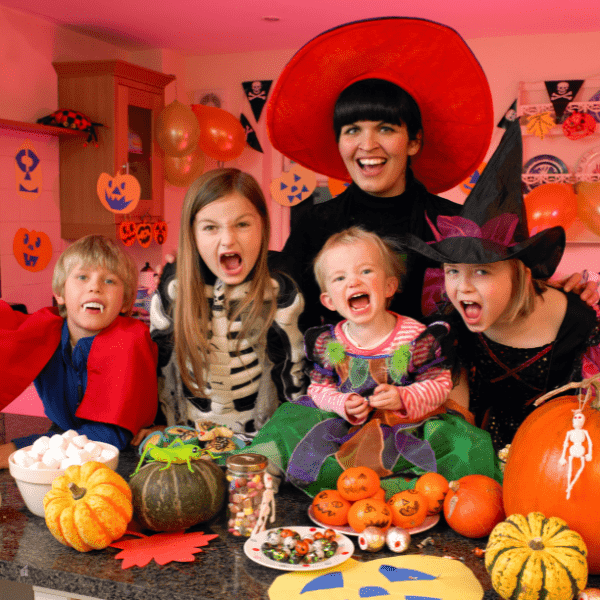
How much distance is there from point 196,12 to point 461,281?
4018 mm

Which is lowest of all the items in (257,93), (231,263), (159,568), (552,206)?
(159,568)

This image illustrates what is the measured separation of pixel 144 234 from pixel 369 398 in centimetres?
429

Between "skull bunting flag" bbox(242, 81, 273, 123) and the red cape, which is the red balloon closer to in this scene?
"skull bunting flag" bbox(242, 81, 273, 123)

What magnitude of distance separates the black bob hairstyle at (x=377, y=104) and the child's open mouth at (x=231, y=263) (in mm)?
494

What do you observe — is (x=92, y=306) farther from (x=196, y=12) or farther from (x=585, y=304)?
(x=196, y=12)

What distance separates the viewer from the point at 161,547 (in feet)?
3.71

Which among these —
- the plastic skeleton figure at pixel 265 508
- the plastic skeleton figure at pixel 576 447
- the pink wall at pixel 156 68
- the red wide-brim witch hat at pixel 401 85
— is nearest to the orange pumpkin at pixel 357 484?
the plastic skeleton figure at pixel 265 508

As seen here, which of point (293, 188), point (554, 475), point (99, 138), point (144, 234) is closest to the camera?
point (554, 475)

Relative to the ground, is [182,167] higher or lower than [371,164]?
higher

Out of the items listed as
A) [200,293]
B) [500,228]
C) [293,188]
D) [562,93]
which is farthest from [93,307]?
[562,93]

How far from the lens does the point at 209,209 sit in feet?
5.24

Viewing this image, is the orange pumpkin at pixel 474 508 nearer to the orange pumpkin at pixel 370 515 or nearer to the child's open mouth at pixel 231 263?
the orange pumpkin at pixel 370 515

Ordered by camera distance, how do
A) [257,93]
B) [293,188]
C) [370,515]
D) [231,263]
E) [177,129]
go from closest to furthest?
[370,515] → [231,263] → [177,129] → [293,188] → [257,93]

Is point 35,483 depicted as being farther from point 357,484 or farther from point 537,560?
point 537,560
